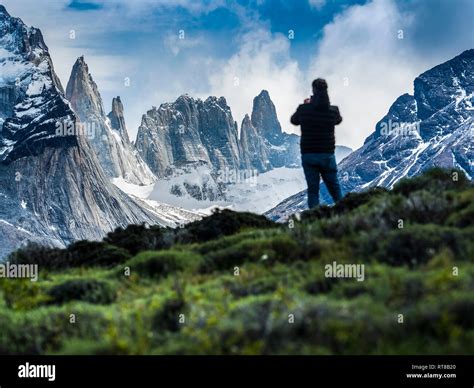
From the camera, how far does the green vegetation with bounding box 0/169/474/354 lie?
12.7m

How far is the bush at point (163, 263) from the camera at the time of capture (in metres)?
19.0

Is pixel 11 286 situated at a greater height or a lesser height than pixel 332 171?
lesser

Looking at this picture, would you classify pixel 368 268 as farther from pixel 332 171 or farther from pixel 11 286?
pixel 332 171

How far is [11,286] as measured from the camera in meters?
18.6

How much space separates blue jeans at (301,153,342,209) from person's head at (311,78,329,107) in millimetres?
1690

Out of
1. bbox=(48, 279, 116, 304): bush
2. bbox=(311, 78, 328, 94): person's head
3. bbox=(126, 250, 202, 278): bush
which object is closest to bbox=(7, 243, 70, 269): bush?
bbox=(126, 250, 202, 278): bush

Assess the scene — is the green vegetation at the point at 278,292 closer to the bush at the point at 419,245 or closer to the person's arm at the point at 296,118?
the bush at the point at 419,245

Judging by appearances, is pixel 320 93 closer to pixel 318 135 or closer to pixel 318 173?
pixel 318 135

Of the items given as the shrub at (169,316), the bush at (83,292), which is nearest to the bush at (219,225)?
the bush at (83,292)

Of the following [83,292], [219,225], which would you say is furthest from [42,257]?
[83,292]

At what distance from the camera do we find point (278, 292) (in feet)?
48.9

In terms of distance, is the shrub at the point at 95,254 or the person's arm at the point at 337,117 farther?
the person's arm at the point at 337,117
